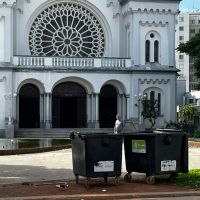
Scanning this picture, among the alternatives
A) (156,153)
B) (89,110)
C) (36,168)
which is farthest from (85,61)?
(156,153)

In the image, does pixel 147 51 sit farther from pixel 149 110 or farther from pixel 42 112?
pixel 42 112

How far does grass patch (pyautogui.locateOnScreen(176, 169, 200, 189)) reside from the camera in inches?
544

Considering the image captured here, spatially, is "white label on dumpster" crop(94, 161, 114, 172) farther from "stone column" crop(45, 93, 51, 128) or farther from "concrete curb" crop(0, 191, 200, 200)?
"stone column" crop(45, 93, 51, 128)

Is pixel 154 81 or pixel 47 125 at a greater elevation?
pixel 154 81

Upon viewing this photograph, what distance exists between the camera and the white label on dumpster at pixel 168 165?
14328 millimetres

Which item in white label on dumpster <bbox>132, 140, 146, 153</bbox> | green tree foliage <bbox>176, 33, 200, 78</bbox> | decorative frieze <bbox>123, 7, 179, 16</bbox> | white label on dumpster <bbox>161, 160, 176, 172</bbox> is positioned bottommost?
white label on dumpster <bbox>161, 160, 176, 172</bbox>

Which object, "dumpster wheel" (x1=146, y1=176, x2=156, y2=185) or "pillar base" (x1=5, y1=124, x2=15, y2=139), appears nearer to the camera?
"dumpster wheel" (x1=146, y1=176, x2=156, y2=185)

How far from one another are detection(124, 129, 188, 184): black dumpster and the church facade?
113ft

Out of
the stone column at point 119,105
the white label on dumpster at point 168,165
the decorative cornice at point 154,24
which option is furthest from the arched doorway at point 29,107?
the white label on dumpster at point 168,165

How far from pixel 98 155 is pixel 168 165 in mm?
1840

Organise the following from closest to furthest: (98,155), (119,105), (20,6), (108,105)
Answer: (98,155) < (20,6) < (119,105) < (108,105)

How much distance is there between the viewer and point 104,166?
45.3 feet

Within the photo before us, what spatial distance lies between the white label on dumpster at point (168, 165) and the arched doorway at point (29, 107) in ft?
→ 121

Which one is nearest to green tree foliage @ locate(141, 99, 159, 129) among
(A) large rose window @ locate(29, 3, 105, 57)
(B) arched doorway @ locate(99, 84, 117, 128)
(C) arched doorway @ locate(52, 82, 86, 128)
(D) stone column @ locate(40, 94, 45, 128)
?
(B) arched doorway @ locate(99, 84, 117, 128)
